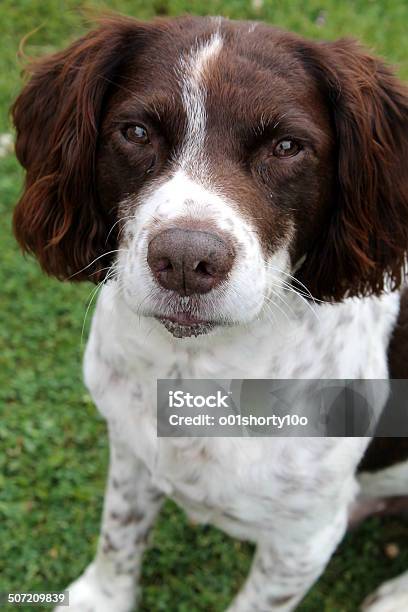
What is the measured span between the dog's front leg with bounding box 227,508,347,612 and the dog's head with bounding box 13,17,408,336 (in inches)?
35.2

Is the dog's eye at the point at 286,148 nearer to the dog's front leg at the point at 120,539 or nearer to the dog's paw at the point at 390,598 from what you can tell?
the dog's front leg at the point at 120,539

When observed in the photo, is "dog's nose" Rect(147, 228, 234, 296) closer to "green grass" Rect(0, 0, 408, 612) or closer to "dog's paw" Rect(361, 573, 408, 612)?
"green grass" Rect(0, 0, 408, 612)

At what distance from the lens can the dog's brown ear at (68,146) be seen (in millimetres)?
2465

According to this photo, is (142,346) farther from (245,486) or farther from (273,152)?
(273,152)

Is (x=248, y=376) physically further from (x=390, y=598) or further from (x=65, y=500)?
(x=65, y=500)

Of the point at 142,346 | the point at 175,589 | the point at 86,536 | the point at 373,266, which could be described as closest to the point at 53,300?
the point at 86,536

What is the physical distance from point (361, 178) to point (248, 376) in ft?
2.32

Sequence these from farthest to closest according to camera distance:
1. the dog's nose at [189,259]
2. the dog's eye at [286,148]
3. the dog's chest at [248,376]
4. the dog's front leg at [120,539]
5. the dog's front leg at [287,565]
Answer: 1. the dog's front leg at [120,539]
2. the dog's front leg at [287,565]
3. the dog's chest at [248,376]
4. the dog's eye at [286,148]
5. the dog's nose at [189,259]

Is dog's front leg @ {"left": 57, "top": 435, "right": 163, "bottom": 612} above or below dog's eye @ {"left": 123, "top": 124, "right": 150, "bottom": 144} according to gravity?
below

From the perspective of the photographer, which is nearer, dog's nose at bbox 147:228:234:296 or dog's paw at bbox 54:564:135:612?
dog's nose at bbox 147:228:234:296

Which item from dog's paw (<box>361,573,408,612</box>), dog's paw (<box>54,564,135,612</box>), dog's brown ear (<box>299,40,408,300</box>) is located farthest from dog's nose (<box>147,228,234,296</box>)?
dog's paw (<box>361,573,408,612</box>)

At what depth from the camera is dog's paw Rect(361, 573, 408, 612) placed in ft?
11.5

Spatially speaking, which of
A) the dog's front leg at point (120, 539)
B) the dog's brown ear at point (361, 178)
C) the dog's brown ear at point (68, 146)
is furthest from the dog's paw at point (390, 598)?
the dog's brown ear at point (68, 146)

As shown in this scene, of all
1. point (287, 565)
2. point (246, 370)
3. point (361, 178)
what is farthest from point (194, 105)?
point (287, 565)
